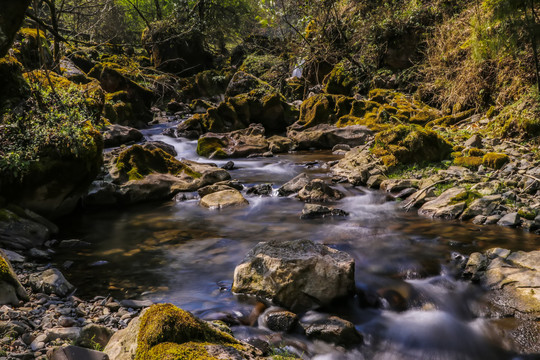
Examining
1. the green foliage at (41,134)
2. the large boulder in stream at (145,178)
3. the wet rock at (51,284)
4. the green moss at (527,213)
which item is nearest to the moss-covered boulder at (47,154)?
the green foliage at (41,134)

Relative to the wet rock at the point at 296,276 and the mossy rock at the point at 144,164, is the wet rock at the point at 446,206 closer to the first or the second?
the wet rock at the point at 296,276

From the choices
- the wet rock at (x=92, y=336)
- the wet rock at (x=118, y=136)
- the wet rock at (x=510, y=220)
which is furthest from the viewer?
the wet rock at (x=118, y=136)

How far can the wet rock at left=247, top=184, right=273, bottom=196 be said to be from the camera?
9690 millimetres

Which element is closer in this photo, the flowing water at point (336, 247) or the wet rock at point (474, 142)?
the flowing water at point (336, 247)

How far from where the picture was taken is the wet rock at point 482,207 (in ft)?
22.3

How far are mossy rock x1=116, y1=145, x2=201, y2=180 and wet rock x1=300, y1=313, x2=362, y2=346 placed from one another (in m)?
6.86

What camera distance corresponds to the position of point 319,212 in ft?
25.5

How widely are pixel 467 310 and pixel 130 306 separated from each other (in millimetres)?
3739

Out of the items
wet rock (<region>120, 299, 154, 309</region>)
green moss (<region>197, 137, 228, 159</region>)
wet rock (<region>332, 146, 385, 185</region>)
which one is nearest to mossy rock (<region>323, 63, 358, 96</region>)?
green moss (<region>197, 137, 228, 159</region>)

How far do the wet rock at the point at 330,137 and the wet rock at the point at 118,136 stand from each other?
6587 mm

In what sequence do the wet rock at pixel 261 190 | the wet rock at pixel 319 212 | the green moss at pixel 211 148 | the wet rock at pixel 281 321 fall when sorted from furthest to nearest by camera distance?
the green moss at pixel 211 148 < the wet rock at pixel 261 190 < the wet rock at pixel 319 212 < the wet rock at pixel 281 321

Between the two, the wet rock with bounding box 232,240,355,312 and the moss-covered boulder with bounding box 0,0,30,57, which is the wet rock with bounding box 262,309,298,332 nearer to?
the wet rock with bounding box 232,240,355,312

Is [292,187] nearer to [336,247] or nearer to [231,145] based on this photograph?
[336,247]

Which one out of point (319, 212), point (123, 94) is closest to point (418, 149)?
point (319, 212)
